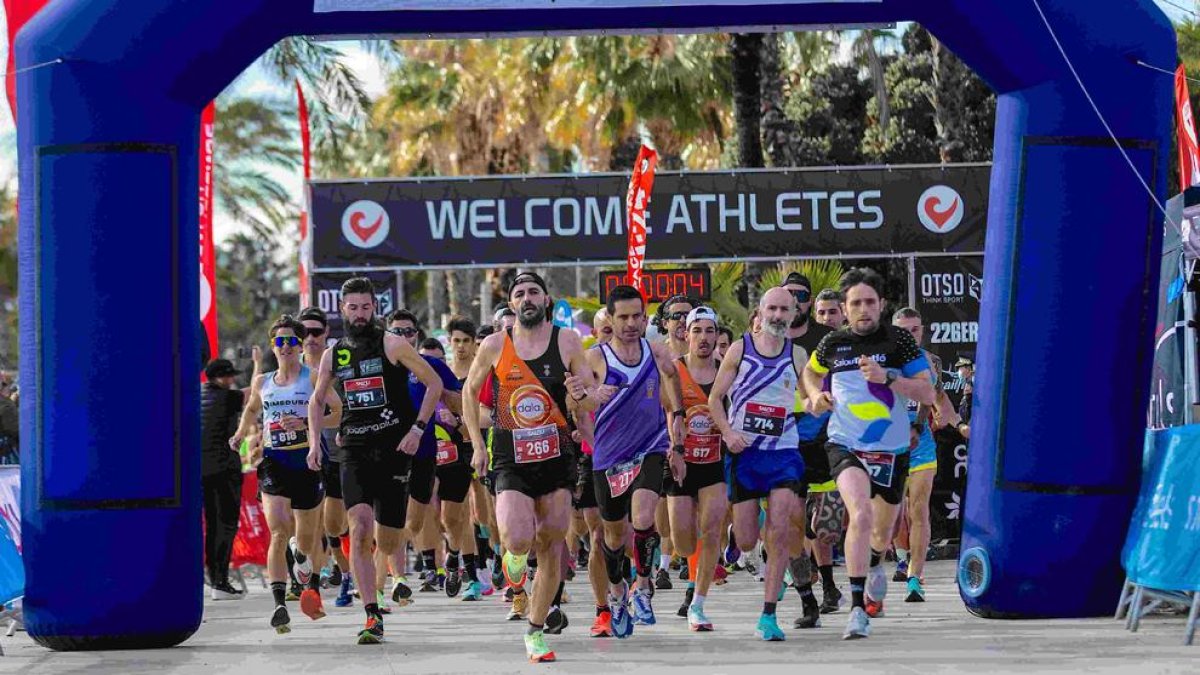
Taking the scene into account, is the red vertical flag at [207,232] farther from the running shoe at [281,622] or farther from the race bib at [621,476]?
the race bib at [621,476]

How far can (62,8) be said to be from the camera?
10750mm

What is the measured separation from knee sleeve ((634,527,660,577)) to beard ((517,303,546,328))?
5.80ft

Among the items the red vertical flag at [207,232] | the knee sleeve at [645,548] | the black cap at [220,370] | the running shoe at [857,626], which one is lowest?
the running shoe at [857,626]

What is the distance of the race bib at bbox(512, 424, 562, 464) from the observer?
9.89 meters

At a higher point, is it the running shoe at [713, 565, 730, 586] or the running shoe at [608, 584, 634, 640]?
the running shoe at [608, 584, 634, 640]

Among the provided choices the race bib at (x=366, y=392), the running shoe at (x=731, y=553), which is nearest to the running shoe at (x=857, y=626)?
the race bib at (x=366, y=392)

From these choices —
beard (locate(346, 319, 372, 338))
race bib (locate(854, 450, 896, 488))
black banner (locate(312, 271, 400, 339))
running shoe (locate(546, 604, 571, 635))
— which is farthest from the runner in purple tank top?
black banner (locate(312, 271, 400, 339))

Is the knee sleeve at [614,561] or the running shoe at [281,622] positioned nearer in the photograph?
the knee sleeve at [614,561]

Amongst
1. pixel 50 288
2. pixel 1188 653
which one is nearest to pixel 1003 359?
pixel 1188 653

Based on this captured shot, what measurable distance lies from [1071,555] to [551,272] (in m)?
41.4

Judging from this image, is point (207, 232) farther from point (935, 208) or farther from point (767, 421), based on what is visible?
point (767, 421)

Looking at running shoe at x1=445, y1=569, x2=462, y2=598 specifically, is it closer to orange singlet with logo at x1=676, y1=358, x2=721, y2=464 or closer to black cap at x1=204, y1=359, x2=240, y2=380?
black cap at x1=204, y1=359, x2=240, y2=380

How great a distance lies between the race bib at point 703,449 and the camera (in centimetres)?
1170

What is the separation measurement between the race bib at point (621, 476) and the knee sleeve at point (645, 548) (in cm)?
55
